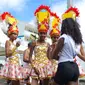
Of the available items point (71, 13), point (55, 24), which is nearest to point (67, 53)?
point (71, 13)

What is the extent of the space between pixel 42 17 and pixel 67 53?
2.53 m

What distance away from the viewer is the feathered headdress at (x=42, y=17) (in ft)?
22.4

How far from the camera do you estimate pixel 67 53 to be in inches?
186

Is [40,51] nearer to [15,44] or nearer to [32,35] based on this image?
[15,44]

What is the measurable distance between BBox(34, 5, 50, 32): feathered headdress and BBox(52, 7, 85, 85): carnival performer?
78.2 inches

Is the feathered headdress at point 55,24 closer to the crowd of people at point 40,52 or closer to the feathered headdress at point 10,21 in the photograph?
the crowd of people at point 40,52

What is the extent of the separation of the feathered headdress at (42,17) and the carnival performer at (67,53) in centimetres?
199

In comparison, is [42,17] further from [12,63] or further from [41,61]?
[12,63]

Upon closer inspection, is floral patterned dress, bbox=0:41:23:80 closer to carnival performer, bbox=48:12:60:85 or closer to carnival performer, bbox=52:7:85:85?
carnival performer, bbox=48:12:60:85

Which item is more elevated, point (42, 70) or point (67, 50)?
point (67, 50)

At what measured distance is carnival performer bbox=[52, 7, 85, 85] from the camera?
4582 millimetres

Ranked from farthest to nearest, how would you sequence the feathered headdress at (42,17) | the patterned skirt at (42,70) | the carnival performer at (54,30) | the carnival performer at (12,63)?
the carnival performer at (54,30) < the carnival performer at (12,63) < the feathered headdress at (42,17) < the patterned skirt at (42,70)

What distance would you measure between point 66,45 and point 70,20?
1.42ft

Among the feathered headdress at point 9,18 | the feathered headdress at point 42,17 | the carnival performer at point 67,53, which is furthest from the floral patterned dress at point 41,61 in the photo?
the carnival performer at point 67,53
